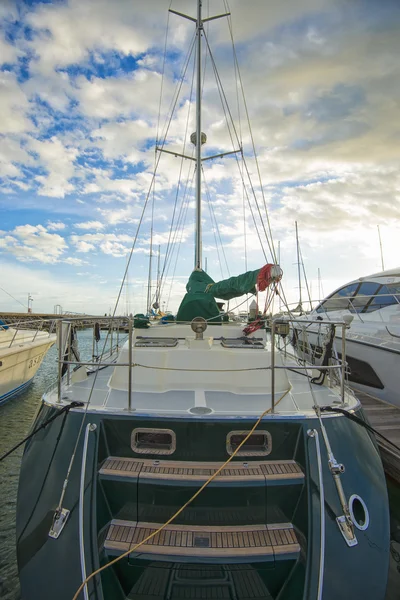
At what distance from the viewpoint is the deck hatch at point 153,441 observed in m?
2.64

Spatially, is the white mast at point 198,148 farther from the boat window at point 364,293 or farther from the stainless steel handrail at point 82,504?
the stainless steel handrail at point 82,504

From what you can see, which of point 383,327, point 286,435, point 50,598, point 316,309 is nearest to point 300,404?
point 286,435

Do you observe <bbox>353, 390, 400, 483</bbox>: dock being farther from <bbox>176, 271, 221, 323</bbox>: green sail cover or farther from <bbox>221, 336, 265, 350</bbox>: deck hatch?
<bbox>176, 271, 221, 323</bbox>: green sail cover

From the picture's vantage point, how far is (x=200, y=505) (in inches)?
97.0

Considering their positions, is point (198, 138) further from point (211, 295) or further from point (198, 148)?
point (211, 295)

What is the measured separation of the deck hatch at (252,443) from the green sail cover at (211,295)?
2.63 m

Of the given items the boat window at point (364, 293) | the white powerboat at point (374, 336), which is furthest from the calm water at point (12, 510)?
the boat window at point (364, 293)

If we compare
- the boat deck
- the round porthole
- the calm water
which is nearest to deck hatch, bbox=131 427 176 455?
the boat deck

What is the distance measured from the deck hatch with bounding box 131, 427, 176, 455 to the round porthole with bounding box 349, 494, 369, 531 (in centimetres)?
140

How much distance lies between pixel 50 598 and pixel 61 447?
925mm

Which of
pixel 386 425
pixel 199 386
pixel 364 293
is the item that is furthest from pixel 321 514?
pixel 364 293

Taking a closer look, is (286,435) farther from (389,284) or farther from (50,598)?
(389,284)

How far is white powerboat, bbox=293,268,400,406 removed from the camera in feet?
21.3

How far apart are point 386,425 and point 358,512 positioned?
3411 millimetres
